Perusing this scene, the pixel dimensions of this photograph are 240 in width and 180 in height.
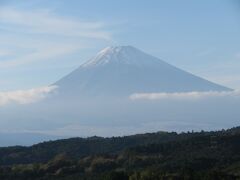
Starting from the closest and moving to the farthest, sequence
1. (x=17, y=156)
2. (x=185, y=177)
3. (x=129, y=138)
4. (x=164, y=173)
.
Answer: (x=185, y=177) < (x=164, y=173) < (x=17, y=156) < (x=129, y=138)

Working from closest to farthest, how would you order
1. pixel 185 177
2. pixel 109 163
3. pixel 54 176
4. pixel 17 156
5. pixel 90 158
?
pixel 185 177, pixel 54 176, pixel 109 163, pixel 90 158, pixel 17 156

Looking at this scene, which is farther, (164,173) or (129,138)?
(129,138)

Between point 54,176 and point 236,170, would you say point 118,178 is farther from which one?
point 54,176

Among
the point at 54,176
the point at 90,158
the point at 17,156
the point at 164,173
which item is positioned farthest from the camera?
the point at 17,156

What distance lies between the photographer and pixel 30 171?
9138 cm

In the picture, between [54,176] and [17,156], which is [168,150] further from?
[17,156]

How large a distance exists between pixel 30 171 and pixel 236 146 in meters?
28.4

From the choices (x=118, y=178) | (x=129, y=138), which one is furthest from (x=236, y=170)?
(x=129, y=138)

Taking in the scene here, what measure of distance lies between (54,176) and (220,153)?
22.0 metres

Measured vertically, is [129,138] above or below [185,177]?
above

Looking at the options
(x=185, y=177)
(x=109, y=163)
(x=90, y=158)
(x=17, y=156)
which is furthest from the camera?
(x=17, y=156)

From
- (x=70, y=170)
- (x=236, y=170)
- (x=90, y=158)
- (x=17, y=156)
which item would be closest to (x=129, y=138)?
(x=17, y=156)

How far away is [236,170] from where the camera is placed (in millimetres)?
71062

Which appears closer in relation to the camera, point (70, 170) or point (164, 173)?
point (164, 173)
